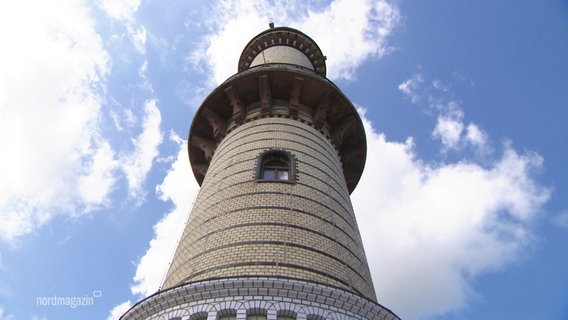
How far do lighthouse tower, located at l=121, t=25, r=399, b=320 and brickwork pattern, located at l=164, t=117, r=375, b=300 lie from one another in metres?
0.02

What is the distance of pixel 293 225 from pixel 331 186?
5.84 feet

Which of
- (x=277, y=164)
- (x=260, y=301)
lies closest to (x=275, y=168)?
(x=277, y=164)

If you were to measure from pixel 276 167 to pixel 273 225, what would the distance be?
196cm

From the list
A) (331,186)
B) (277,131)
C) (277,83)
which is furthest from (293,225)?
(277,83)

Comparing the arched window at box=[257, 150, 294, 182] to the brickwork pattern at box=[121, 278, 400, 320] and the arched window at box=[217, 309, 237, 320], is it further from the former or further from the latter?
the arched window at box=[217, 309, 237, 320]

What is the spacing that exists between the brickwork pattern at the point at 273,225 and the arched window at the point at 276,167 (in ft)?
0.42

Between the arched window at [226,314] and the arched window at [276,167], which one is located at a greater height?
the arched window at [276,167]

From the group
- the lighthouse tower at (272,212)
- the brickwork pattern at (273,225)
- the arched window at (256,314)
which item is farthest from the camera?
the brickwork pattern at (273,225)

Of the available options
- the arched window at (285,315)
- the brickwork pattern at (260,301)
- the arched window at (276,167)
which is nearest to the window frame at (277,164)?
the arched window at (276,167)

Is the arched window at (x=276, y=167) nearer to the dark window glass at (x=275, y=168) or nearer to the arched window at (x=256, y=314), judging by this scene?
the dark window glass at (x=275, y=168)

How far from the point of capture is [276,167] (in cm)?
889

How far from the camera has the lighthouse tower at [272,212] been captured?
223 inches

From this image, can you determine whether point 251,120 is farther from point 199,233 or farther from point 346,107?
point 199,233

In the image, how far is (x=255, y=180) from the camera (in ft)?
27.0
